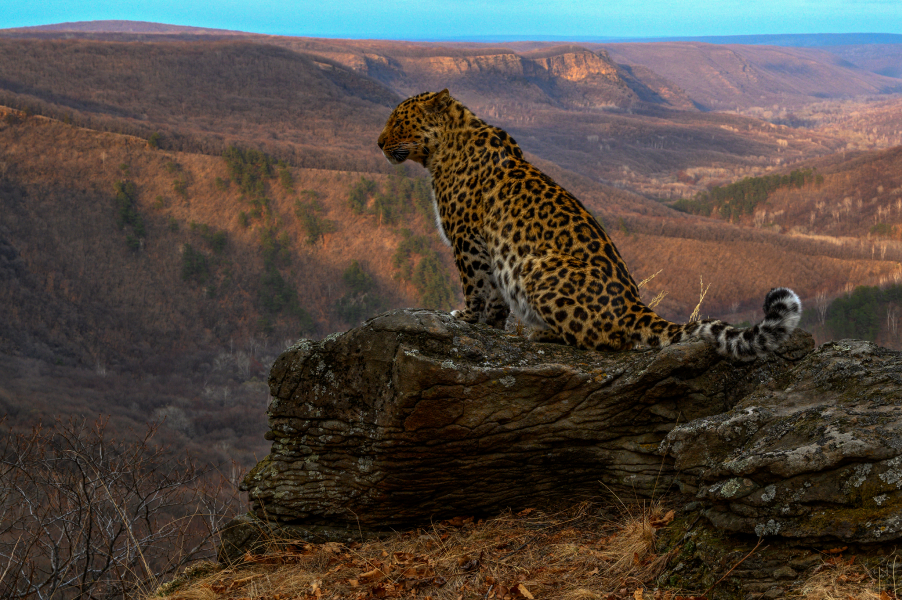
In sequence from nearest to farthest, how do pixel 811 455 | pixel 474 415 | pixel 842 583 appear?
pixel 842 583
pixel 811 455
pixel 474 415

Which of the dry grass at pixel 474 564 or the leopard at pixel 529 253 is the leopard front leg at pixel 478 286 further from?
the dry grass at pixel 474 564

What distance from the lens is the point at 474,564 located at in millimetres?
7191

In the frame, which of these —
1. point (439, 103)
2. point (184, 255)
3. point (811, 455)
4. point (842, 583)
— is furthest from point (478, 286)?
point (184, 255)

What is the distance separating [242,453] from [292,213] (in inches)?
2506

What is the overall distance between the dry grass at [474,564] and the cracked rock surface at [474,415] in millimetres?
387

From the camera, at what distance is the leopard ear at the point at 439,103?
33.1ft

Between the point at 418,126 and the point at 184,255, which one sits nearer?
the point at 418,126

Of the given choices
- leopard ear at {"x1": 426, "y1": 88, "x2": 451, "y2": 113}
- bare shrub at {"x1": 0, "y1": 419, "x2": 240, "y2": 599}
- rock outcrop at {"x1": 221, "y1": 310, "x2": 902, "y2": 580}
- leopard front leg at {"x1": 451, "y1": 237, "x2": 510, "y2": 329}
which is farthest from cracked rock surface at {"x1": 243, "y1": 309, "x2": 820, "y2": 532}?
leopard ear at {"x1": 426, "y1": 88, "x2": 451, "y2": 113}

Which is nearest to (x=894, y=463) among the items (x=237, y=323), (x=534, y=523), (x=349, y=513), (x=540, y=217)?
(x=534, y=523)

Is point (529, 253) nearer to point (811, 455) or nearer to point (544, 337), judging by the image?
point (544, 337)

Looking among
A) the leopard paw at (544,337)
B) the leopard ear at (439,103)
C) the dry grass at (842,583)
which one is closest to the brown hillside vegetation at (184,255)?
the leopard ear at (439,103)

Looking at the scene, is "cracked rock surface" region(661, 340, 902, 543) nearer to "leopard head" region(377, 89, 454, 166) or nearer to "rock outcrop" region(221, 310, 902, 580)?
"rock outcrop" region(221, 310, 902, 580)

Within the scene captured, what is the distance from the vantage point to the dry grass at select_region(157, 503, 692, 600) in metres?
6.38

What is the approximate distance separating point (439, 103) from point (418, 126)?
0.44m
